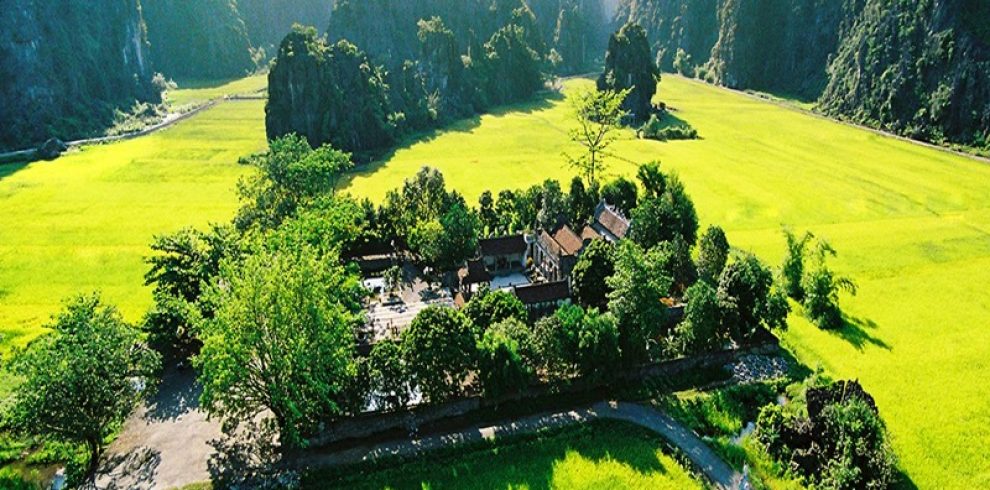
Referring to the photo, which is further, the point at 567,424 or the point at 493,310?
the point at 493,310

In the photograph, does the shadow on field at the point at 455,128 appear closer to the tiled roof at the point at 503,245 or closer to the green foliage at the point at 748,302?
the tiled roof at the point at 503,245

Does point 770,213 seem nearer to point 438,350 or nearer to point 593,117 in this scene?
point 593,117

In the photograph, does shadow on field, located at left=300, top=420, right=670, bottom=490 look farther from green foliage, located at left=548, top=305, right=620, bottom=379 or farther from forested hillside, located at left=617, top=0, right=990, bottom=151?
forested hillside, located at left=617, top=0, right=990, bottom=151

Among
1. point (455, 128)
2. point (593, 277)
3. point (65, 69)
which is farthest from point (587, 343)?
point (65, 69)

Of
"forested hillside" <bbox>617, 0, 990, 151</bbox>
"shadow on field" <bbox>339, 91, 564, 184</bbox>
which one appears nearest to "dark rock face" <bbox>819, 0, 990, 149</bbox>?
"forested hillside" <bbox>617, 0, 990, 151</bbox>

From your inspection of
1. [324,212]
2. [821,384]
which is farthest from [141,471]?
[821,384]

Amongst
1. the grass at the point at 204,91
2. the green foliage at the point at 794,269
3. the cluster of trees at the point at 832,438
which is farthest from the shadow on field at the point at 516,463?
the grass at the point at 204,91
